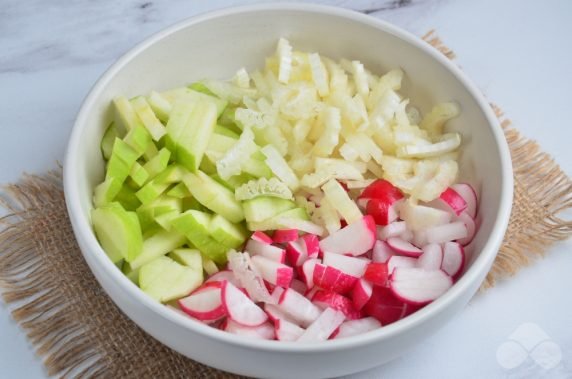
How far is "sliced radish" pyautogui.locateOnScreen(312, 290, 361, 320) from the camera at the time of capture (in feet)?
5.31

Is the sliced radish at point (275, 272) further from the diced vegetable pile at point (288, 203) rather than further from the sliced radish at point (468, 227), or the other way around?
the sliced radish at point (468, 227)

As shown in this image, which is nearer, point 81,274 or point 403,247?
point 403,247

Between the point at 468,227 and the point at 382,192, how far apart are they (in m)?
0.20

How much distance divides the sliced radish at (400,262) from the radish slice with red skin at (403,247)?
1 cm

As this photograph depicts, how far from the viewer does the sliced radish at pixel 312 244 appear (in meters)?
1.70

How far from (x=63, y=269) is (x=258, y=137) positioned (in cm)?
53

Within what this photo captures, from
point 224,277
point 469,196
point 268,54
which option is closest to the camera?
point 224,277

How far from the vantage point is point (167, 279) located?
1638mm

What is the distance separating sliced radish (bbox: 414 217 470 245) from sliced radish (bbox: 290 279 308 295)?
27 cm

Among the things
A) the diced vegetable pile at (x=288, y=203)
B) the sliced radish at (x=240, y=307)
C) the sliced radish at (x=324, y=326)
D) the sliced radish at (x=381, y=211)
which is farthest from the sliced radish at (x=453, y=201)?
the sliced radish at (x=240, y=307)

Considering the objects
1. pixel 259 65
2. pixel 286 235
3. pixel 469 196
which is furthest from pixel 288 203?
pixel 259 65

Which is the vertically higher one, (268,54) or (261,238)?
(268,54)

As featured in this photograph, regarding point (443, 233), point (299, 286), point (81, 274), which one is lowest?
point (81, 274)

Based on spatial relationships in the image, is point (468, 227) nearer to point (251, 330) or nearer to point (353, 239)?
point (353, 239)
